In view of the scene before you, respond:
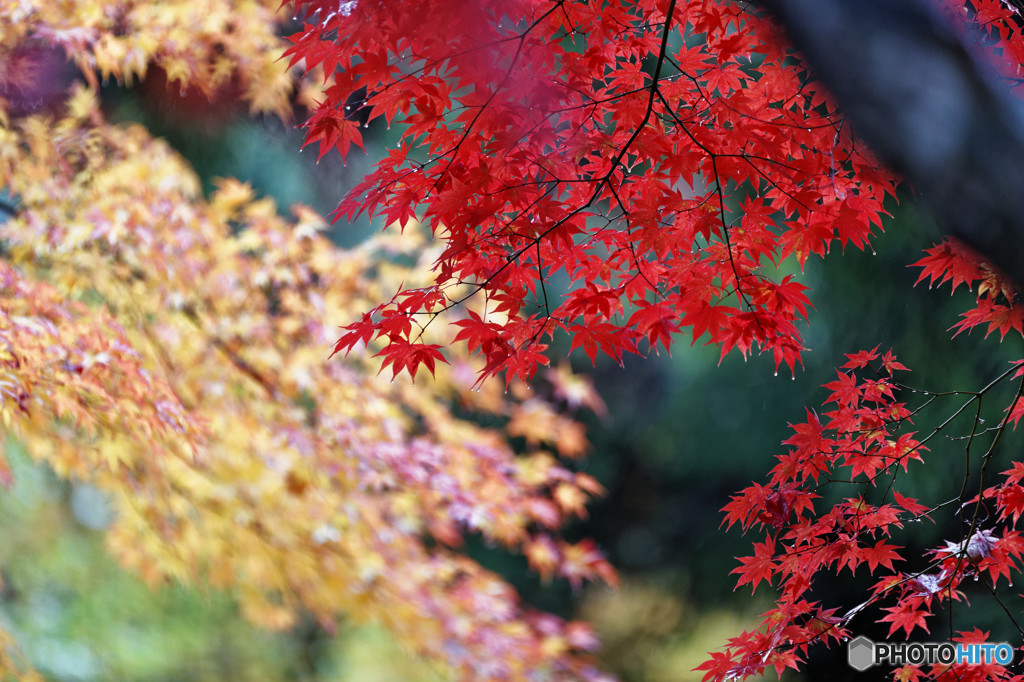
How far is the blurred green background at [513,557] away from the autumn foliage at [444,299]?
416 mm

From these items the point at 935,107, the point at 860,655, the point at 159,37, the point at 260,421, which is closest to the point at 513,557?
the point at 860,655

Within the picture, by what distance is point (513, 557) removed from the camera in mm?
5160

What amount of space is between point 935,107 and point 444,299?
0.92 meters

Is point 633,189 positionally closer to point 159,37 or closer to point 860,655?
point 159,37

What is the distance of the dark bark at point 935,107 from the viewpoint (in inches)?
38.8

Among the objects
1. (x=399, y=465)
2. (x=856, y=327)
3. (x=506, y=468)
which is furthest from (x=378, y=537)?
(x=856, y=327)

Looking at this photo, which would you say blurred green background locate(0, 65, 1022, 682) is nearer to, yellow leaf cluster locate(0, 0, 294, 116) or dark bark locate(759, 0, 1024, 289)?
yellow leaf cluster locate(0, 0, 294, 116)

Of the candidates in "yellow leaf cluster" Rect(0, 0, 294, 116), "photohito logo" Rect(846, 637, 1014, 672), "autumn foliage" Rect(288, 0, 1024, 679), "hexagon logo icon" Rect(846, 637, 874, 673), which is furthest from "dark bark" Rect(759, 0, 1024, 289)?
"hexagon logo icon" Rect(846, 637, 874, 673)

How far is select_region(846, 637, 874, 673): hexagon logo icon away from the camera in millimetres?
3740

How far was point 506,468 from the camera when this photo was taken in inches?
145

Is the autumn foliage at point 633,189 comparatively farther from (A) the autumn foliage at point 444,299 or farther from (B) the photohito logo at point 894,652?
(B) the photohito logo at point 894,652

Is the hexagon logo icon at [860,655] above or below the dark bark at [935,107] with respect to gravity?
below

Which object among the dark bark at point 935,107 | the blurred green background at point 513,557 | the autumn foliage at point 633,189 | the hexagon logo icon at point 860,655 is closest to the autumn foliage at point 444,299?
the autumn foliage at point 633,189

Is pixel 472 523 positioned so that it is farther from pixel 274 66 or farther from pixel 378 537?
pixel 274 66
